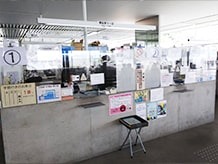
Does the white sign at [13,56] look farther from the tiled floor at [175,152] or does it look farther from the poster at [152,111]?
the poster at [152,111]

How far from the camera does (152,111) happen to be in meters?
3.08

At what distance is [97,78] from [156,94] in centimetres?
120

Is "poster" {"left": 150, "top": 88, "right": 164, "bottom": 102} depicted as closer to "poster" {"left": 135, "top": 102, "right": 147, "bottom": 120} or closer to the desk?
"poster" {"left": 135, "top": 102, "right": 147, "bottom": 120}

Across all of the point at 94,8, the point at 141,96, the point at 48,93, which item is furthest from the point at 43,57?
the point at 94,8

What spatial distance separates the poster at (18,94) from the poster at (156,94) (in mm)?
1974

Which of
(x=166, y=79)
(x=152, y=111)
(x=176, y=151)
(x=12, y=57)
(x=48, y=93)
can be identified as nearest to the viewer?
(x=12, y=57)

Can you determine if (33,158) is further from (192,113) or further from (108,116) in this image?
(192,113)

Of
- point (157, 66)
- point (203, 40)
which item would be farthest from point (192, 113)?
point (203, 40)

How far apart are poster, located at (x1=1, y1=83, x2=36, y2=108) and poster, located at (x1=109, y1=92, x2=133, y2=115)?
118 centimetres

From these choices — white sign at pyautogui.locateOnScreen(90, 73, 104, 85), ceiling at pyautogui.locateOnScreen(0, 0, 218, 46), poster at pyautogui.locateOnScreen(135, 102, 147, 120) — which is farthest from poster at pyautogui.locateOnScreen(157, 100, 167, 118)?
ceiling at pyautogui.locateOnScreen(0, 0, 218, 46)

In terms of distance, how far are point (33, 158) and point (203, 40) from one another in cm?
1119

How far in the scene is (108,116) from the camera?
2723 mm

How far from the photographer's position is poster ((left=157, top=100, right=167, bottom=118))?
3134 mm

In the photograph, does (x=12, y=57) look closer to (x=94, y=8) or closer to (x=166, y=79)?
(x=166, y=79)
